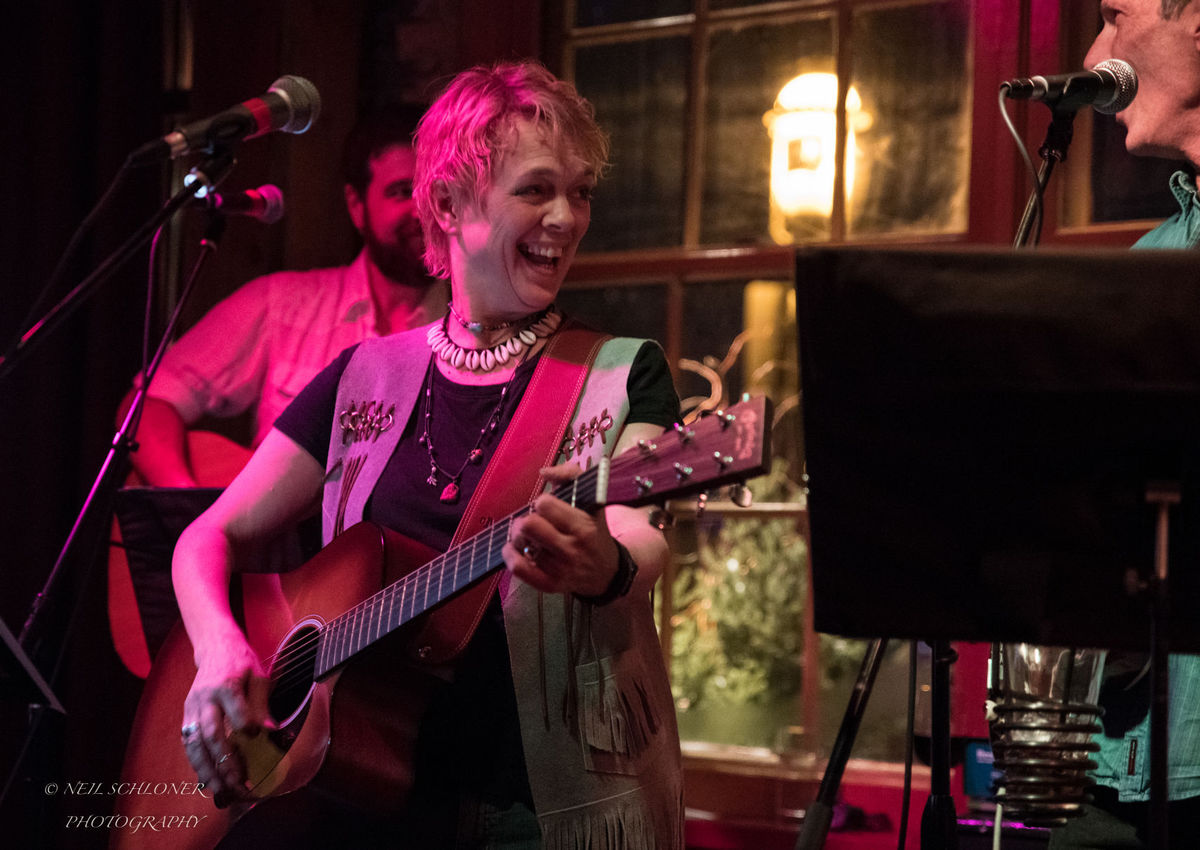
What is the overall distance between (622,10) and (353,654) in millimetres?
2694

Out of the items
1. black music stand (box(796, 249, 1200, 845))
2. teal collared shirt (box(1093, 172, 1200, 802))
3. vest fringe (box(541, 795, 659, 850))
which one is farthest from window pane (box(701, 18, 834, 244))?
black music stand (box(796, 249, 1200, 845))

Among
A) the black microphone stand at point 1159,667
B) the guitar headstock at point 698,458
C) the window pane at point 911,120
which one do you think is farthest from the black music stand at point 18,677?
the window pane at point 911,120

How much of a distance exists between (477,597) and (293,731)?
1.17 ft

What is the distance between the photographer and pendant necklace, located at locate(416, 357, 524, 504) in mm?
1896

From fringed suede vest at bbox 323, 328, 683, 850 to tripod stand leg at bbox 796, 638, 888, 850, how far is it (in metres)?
0.22

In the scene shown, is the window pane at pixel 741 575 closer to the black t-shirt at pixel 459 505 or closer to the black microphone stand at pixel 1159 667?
the black t-shirt at pixel 459 505

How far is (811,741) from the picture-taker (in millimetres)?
3309

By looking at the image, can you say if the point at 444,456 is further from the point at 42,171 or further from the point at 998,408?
the point at 42,171

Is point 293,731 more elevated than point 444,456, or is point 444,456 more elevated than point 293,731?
point 444,456

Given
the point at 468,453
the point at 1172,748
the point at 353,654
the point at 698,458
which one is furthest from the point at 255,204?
the point at 1172,748

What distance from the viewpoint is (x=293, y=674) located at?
6.28 feet

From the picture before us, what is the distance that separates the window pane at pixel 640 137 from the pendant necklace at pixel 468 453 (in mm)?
1888

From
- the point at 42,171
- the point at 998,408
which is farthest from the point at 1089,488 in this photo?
the point at 42,171

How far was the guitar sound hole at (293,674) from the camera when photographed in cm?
189
